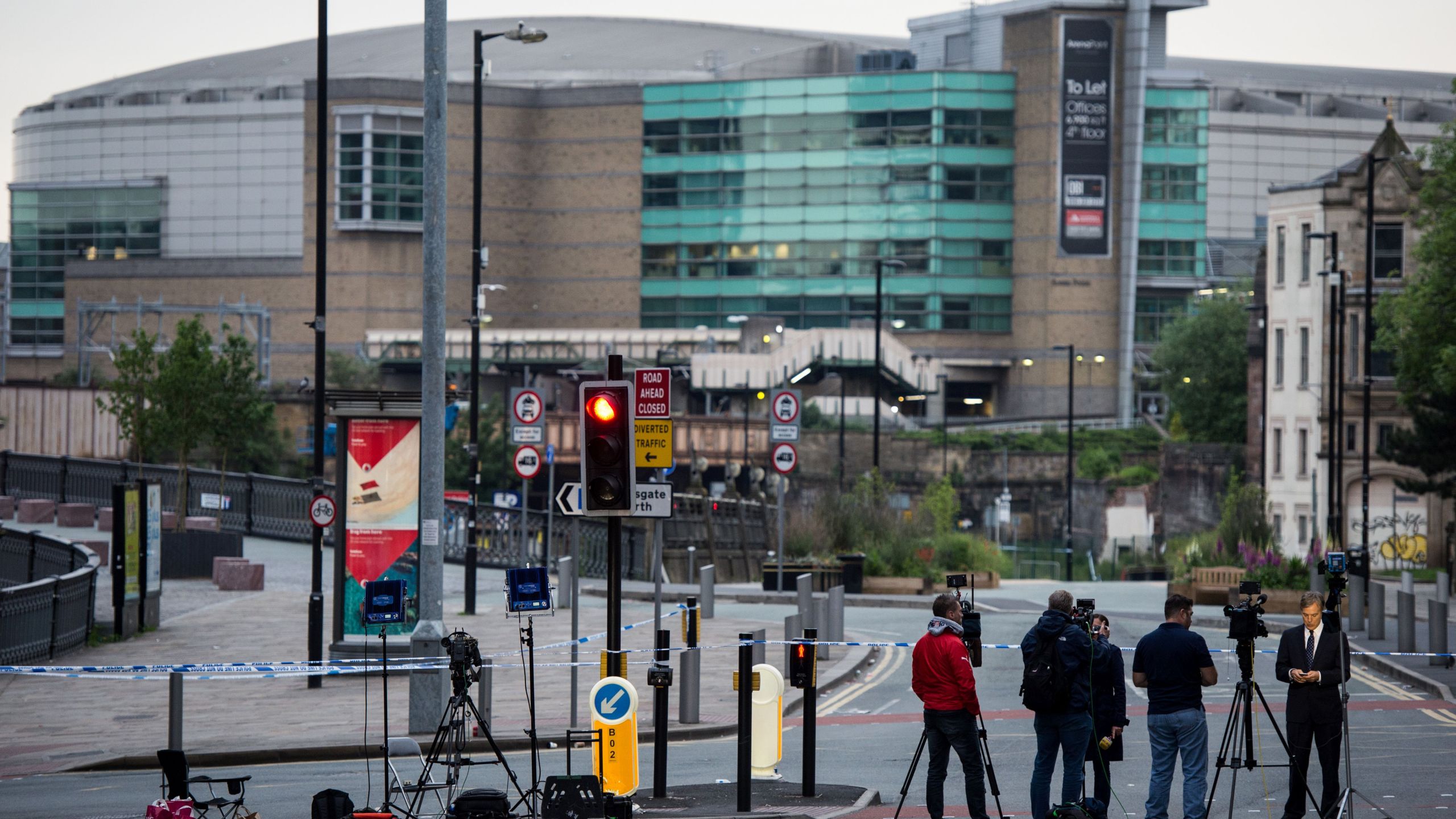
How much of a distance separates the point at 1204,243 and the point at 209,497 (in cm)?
7944

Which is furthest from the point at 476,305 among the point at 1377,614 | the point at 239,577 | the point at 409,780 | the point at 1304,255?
Result: the point at 1304,255

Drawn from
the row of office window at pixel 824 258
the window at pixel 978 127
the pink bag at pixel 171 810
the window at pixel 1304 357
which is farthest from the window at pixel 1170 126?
the pink bag at pixel 171 810

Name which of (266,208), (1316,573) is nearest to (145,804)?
(1316,573)

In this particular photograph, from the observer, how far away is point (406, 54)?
5172 inches

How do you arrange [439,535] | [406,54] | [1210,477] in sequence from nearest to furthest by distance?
1. [439,535]
2. [1210,477]
3. [406,54]

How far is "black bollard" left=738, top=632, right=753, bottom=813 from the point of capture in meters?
11.7

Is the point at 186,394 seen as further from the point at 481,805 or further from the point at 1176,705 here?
the point at 1176,705

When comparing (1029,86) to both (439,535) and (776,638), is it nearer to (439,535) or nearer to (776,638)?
(776,638)

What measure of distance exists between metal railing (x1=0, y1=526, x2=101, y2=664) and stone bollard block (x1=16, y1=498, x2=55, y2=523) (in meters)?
14.0

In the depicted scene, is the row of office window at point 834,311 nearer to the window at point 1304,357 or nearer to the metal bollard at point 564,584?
the window at point 1304,357

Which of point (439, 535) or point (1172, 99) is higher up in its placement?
point (1172, 99)

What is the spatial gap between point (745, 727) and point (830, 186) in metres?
92.8

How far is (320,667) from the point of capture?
17125mm

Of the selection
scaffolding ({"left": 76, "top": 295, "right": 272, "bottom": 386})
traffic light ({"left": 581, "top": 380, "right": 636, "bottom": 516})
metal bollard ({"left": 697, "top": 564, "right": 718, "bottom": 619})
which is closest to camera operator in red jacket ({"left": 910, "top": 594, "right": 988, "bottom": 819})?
traffic light ({"left": 581, "top": 380, "right": 636, "bottom": 516})
